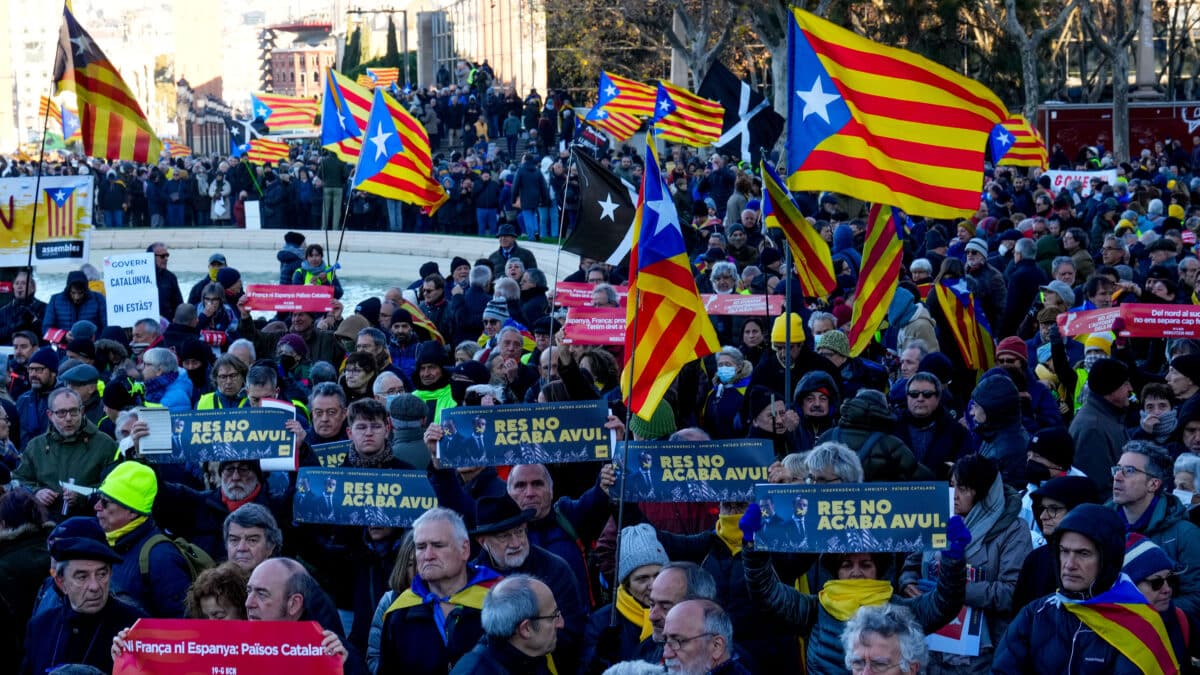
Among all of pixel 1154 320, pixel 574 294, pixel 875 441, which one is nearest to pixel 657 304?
pixel 875 441

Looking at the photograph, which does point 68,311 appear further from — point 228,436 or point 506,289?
point 228,436

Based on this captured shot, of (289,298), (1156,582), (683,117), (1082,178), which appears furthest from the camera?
(1082,178)

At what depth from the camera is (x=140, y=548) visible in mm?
7008

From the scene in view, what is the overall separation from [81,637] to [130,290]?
8.88 m

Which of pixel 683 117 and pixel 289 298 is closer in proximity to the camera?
pixel 289 298

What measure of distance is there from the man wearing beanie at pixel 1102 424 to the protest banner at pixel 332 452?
3657mm

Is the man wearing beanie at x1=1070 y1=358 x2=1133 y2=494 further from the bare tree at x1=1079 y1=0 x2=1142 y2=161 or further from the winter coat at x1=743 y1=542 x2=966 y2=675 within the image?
the bare tree at x1=1079 y1=0 x2=1142 y2=161

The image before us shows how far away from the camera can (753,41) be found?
5572cm

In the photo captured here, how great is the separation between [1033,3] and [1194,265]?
38146 mm

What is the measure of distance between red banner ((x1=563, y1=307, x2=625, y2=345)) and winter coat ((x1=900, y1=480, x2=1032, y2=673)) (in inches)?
183

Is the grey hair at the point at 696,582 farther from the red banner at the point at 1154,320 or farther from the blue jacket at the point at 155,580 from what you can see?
the red banner at the point at 1154,320

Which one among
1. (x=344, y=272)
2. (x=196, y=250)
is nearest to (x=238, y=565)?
(x=344, y=272)

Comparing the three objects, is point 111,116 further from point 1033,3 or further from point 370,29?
point 370,29

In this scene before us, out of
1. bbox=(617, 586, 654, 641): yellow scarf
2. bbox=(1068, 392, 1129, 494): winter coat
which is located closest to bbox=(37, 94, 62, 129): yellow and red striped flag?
bbox=(1068, 392, 1129, 494): winter coat
